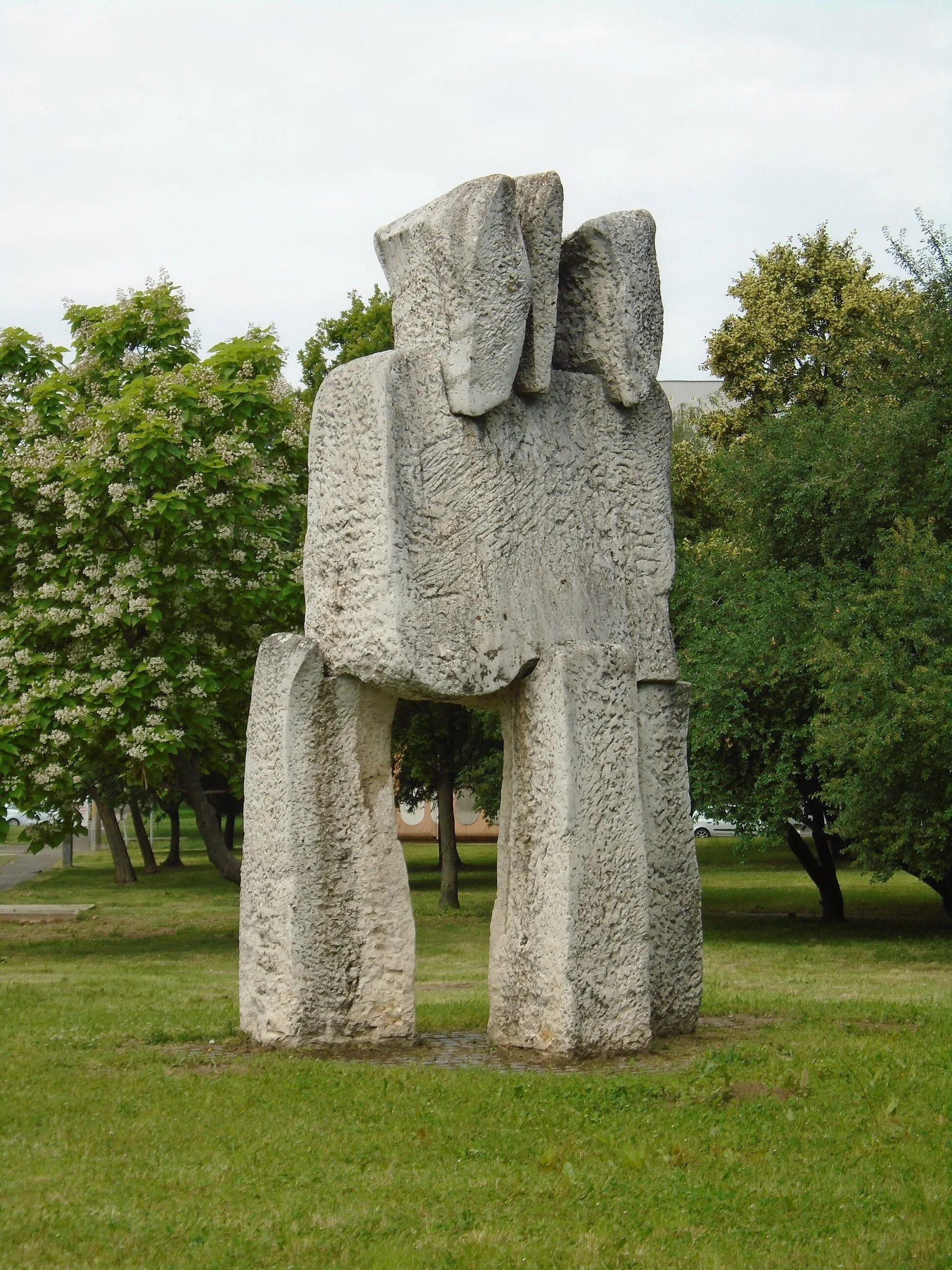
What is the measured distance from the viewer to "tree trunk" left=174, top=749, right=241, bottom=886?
17.4 m

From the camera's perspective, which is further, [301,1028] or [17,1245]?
[301,1028]

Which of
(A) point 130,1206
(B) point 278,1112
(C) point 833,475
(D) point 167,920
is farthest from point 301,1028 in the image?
(D) point 167,920

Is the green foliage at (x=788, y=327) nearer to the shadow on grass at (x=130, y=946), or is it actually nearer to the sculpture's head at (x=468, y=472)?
the shadow on grass at (x=130, y=946)

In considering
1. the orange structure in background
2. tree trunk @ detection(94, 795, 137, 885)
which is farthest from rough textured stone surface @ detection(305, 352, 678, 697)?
the orange structure in background

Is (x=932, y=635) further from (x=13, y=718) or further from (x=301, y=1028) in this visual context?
(x=301, y=1028)

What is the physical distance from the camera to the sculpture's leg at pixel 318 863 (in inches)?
313

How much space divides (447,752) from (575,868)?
17.1 meters

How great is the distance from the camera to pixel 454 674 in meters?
7.76

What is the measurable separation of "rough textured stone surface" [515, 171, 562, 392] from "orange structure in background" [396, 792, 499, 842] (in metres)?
36.2

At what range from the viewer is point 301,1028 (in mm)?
7980

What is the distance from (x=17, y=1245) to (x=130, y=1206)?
464 mm

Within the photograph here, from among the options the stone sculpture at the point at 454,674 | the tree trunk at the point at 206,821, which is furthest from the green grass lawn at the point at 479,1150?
the tree trunk at the point at 206,821

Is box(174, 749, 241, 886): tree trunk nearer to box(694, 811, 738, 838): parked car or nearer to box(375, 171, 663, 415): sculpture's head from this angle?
box(375, 171, 663, 415): sculpture's head

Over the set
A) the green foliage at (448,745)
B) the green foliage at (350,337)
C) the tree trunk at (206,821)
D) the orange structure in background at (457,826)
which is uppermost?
the green foliage at (350,337)
